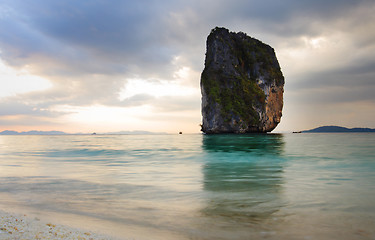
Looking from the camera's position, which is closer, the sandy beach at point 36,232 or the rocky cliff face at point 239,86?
the sandy beach at point 36,232

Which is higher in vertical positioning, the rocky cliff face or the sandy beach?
the rocky cliff face

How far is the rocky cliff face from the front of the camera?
82312mm

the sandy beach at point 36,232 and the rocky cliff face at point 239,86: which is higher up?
the rocky cliff face at point 239,86

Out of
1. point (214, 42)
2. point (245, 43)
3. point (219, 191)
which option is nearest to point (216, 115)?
point (214, 42)

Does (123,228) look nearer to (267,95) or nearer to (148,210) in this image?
(148,210)

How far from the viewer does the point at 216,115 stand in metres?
81.8

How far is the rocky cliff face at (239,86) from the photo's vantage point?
270 feet

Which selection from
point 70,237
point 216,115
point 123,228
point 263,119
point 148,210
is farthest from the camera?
point 263,119

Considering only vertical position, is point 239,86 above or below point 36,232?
above

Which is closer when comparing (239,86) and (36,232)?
(36,232)

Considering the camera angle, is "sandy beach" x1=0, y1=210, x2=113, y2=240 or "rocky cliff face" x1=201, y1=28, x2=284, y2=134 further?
"rocky cliff face" x1=201, y1=28, x2=284, y2=134

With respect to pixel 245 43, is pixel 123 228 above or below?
below

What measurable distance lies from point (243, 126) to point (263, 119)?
9824 millimetres

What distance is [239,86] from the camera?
88.4 meters
